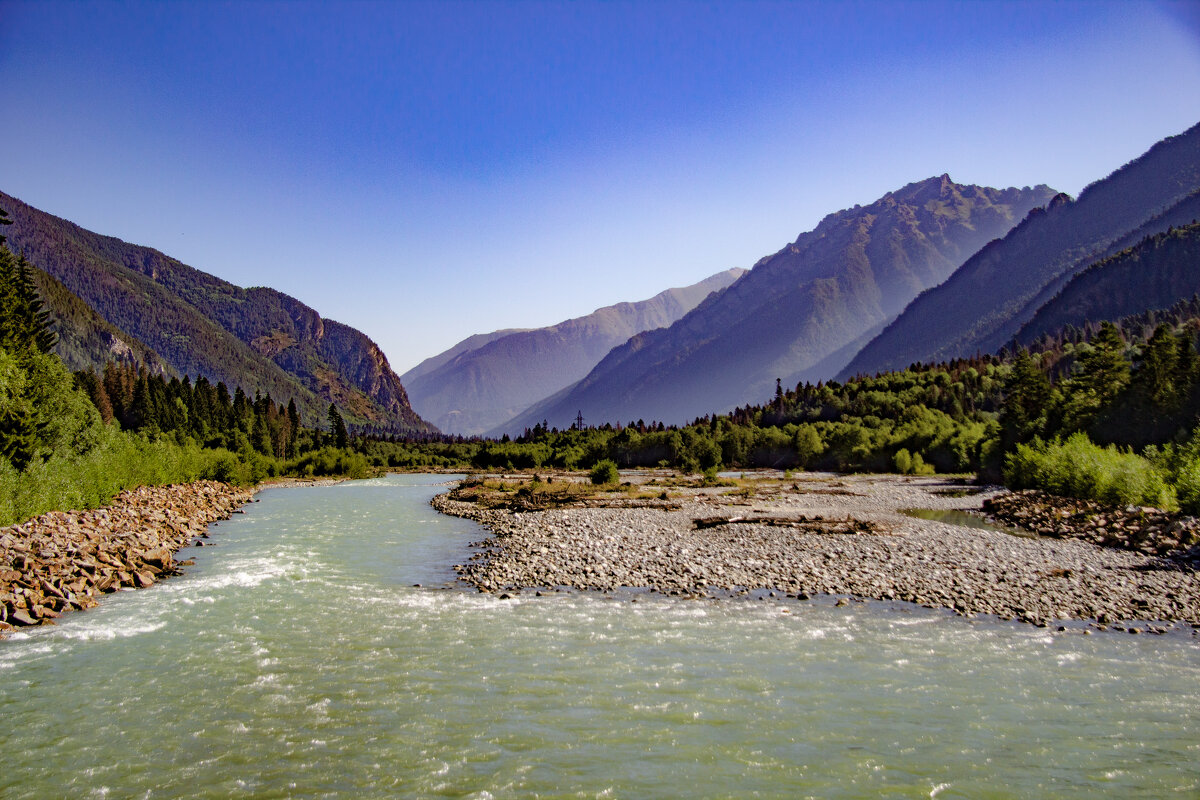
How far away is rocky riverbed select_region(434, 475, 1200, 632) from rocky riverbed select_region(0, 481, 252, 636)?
11.0 m

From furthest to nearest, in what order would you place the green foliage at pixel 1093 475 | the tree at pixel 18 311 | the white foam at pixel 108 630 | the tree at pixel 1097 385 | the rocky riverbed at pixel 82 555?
1. the tree at pixel 1097 385
2. the tree at pixel 18 311
3. the green foliage at pixel 1093 475
4. the rocky riverbed at pixel 82 555
5. the white foam at pixel 108 630

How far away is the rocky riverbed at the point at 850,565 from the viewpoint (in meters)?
18.5

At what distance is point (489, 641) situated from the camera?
15102 millimetres

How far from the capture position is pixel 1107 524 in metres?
30.9

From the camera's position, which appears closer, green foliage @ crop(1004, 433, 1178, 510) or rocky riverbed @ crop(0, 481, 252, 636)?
rocky riverbed @ crop(0, 481, 252, 636)

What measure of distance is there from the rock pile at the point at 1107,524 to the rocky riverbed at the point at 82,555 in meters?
35.2

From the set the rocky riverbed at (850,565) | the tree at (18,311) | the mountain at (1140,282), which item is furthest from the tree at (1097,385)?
the mountain at (1140,282)

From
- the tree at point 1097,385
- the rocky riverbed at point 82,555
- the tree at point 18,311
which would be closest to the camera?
the rocky riverbed at point 82,555

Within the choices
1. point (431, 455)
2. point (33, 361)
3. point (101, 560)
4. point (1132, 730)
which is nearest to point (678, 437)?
point (431, 455)

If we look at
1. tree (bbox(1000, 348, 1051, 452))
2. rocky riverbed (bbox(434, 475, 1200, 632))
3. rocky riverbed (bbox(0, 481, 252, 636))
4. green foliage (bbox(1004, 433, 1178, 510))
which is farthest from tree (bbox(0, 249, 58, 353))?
tree (bbox(1000, 348, 1051, 452))

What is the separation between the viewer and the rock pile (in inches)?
983

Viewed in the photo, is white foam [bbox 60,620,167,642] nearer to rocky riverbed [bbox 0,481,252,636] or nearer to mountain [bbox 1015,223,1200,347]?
rocky riverbed [bbox 0,481,252,636]

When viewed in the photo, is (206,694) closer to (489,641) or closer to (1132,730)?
(489,641)

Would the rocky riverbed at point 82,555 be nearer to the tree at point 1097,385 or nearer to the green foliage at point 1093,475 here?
the green foliage at point 1093,475
